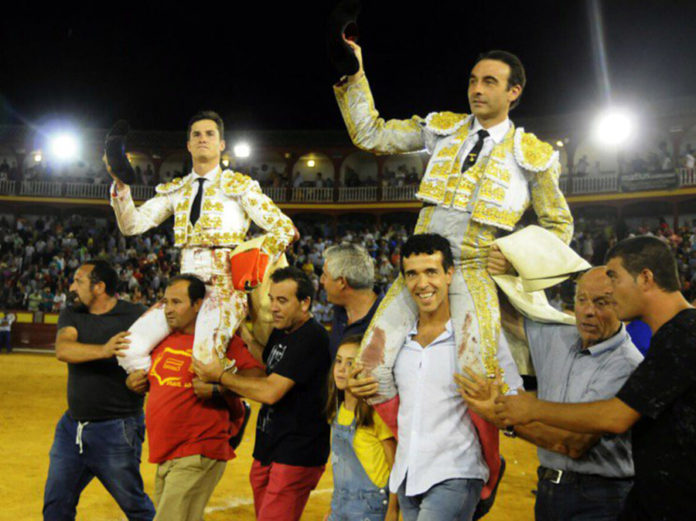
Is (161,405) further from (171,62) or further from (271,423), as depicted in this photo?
(171,62)

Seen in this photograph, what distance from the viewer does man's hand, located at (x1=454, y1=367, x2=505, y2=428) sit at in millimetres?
2400

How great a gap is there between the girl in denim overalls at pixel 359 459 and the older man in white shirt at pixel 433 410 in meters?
0.20

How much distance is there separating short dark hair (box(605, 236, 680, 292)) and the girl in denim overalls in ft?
4.08

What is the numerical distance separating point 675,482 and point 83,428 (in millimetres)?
3276

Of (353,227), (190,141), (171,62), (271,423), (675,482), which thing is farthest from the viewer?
(171,62)

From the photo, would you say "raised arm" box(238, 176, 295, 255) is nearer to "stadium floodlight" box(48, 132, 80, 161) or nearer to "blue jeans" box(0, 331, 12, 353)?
"blue jeans" box(0, 331, 12, 353)

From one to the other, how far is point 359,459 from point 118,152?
213cm

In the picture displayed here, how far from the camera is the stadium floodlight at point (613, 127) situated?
20.2 metres

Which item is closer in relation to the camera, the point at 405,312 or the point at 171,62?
the point at 405,312

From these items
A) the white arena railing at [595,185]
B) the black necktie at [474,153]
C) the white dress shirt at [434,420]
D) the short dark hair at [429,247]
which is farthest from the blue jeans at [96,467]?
the white arena railing at [595,185]

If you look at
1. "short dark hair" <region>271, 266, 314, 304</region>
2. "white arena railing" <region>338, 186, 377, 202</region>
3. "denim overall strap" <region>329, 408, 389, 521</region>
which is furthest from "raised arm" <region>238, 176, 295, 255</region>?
"white arena railing" <region>338, 186, 377, 202</region>

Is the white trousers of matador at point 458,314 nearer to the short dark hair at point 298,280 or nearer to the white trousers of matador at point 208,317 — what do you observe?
the short dark hair at point 298,280

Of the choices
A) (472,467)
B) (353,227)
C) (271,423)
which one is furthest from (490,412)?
(353,227)

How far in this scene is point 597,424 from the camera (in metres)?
2.10
